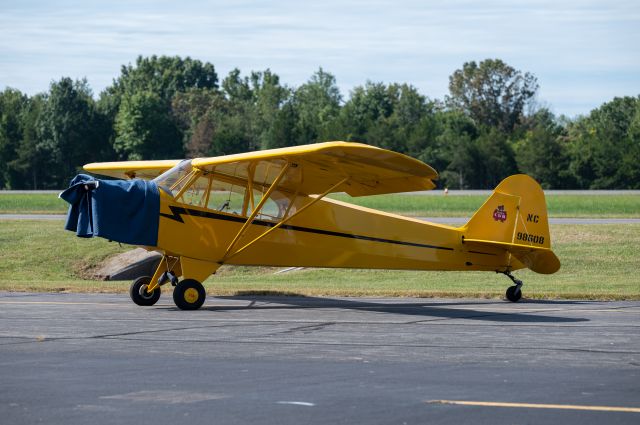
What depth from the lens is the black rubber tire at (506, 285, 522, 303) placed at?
17500 millimetres

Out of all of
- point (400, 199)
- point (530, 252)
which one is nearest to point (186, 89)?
point (400, 199)

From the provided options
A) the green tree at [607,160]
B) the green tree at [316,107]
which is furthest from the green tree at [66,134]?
the green tree at [607,160]

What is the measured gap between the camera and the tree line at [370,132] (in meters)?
86.2

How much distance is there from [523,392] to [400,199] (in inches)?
2155

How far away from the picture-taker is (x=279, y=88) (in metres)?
126

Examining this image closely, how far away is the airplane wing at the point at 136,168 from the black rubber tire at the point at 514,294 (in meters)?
6.42

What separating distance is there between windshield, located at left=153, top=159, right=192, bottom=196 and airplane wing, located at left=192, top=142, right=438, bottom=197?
0.19 meters

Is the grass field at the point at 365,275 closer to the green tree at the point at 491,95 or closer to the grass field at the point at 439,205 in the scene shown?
the grass field at the point at 439,205

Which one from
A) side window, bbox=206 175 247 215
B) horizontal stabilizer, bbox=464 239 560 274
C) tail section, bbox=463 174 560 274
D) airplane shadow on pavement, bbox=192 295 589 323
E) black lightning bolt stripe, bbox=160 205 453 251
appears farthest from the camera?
tail section, bbox=463 174 560 274

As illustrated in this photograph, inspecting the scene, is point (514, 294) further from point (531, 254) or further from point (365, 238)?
point (365, 238)

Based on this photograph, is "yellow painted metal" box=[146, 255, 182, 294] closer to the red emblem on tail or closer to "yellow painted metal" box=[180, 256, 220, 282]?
"yellow painted metal" box=[180, 256, 220, 282]

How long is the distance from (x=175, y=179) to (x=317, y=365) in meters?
7.21

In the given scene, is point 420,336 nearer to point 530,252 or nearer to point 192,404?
point 192,404

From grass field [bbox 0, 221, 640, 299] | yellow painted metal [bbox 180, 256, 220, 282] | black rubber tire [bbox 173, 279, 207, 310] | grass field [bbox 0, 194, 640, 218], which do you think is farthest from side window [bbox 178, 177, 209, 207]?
grass field [bbox 0, 194, 640, 218]
